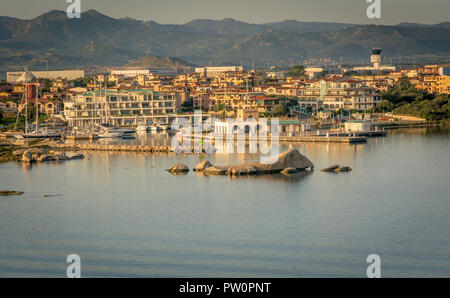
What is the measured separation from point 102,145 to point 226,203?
30.7 feet

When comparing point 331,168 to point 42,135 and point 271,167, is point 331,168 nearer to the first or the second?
point 271,167

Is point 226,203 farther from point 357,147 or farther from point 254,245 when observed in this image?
point 357,147

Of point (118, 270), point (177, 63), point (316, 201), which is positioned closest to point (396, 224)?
point (316, 201)

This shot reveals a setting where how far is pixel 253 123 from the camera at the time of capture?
22.7 metres

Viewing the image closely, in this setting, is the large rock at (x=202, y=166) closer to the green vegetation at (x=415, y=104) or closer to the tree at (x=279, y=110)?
the tree at (x=279, y=110)

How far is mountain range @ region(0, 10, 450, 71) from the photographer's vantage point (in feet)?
396

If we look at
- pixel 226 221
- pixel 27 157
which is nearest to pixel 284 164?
pixel 226 221

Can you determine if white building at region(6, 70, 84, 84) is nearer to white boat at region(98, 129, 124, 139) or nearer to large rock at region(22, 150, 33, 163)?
white boat at region(98, 129, 124, 139)

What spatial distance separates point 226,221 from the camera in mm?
9750

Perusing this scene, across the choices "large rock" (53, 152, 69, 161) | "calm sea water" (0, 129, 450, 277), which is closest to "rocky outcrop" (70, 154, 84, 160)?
"large rock" (53, 152, 69, 161)

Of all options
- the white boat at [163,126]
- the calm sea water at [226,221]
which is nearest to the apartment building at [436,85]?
the white boat at [163,126]

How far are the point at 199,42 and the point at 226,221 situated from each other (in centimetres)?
13870

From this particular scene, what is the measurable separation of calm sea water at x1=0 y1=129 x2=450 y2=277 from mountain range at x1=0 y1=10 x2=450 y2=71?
99.1 meters

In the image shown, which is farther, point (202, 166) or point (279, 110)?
point (279, 110)
